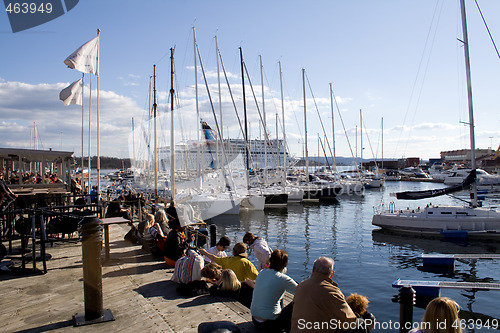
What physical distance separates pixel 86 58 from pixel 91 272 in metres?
14.0

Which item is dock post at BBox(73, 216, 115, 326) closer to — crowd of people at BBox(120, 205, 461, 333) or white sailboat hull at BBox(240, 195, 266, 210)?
crowd of people at BBox(120, 205, 461, 333)

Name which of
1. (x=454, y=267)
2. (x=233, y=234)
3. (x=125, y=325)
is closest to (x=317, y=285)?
(x=125, y=325)

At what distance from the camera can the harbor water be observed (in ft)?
36.8

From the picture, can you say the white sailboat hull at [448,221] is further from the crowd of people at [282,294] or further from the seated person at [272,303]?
the seated person at [272,303]

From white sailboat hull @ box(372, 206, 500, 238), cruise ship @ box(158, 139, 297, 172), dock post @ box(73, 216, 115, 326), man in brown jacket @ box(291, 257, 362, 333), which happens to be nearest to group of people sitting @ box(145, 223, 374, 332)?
man in brown jacket @ box(291, 257, 362, 333)

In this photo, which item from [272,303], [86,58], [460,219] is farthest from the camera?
[460,219]

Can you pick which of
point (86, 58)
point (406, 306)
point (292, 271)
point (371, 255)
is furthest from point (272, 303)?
point (86, 58)

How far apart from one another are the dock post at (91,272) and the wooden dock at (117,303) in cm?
17

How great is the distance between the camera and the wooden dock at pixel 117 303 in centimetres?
540

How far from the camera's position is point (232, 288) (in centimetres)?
660

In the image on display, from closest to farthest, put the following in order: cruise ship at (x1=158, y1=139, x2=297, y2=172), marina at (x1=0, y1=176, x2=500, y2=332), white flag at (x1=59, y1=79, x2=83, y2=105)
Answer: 1. marina at (x1=0, y1=176, x2=500, y2=332)
2. white flag at (x1=59, y1=79, x2=83, y2=105)
3. cruise ship at (x1=158, y1=139, x2=297, y2=172)

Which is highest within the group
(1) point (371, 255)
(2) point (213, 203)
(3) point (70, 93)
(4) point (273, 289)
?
(3) point (70, 93)

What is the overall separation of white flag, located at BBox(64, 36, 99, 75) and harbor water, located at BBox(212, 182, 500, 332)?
11.4 metres

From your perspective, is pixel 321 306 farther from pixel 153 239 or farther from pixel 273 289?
pixel 153 239
